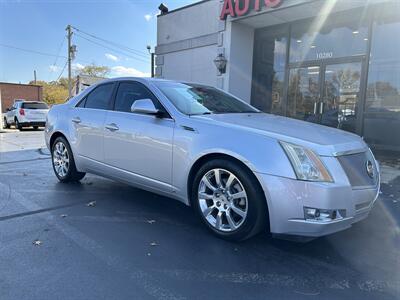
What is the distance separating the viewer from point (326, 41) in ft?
32.9

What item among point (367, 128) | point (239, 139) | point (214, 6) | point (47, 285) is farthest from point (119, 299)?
point (214, 6)

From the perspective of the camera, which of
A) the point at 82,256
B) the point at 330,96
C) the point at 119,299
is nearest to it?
the point at 119,299

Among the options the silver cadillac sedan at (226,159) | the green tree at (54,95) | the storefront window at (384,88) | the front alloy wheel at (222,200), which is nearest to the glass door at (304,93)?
the storefront window at (384,88)

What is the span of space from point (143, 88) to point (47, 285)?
8.22 ft

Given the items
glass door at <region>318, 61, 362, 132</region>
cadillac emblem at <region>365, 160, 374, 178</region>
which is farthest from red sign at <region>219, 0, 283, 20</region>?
cadillac emblem at <region>365, 160, 374, 178</region>

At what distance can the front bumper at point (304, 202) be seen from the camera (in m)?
2.93

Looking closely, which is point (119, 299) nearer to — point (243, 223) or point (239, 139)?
point (243, 223)

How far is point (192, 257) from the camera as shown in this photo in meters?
3.17

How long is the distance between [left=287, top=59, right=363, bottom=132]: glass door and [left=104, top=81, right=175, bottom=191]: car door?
694cm

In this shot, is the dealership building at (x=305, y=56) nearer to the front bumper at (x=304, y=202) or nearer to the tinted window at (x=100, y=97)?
the tinted window at (x=100, y=97)

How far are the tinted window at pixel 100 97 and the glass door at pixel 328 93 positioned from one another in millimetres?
6917

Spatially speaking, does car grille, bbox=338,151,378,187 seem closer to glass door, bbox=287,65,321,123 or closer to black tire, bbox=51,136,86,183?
black tire, bbox=51,136,86,183

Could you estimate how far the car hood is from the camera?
10.2ft

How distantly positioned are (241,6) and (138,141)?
7.38m
